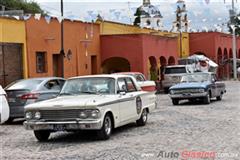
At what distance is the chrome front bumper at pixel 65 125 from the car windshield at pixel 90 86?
157cm

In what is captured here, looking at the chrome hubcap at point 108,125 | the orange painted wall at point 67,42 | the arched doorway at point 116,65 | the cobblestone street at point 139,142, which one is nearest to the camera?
the cobblestone street at point 139,142

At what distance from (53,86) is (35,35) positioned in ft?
33.9

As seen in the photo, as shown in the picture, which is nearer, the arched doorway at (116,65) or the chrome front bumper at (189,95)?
the chrome front bumper at (189,95)

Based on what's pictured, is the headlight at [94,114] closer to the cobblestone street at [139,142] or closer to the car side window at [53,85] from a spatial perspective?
the cobblestone street at [139,142]

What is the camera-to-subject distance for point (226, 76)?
66188 mm

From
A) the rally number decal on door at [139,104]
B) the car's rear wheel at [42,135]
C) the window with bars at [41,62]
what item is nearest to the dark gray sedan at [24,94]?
the rally number decal on door at [139,104]

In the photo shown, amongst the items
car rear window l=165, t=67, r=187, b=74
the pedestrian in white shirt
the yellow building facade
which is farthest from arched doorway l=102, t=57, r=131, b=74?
the pedestrian in white shirt

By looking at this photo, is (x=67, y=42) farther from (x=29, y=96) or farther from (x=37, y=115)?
(x=37, y=115)

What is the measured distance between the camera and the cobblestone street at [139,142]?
1126 cm

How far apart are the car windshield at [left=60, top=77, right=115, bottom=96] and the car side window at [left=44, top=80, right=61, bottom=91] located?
4.22 meters

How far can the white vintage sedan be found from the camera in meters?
→ 13.0

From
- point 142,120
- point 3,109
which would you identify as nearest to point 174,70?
point 142,120

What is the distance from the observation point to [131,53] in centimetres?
3956

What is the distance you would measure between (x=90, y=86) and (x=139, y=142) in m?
2.45
